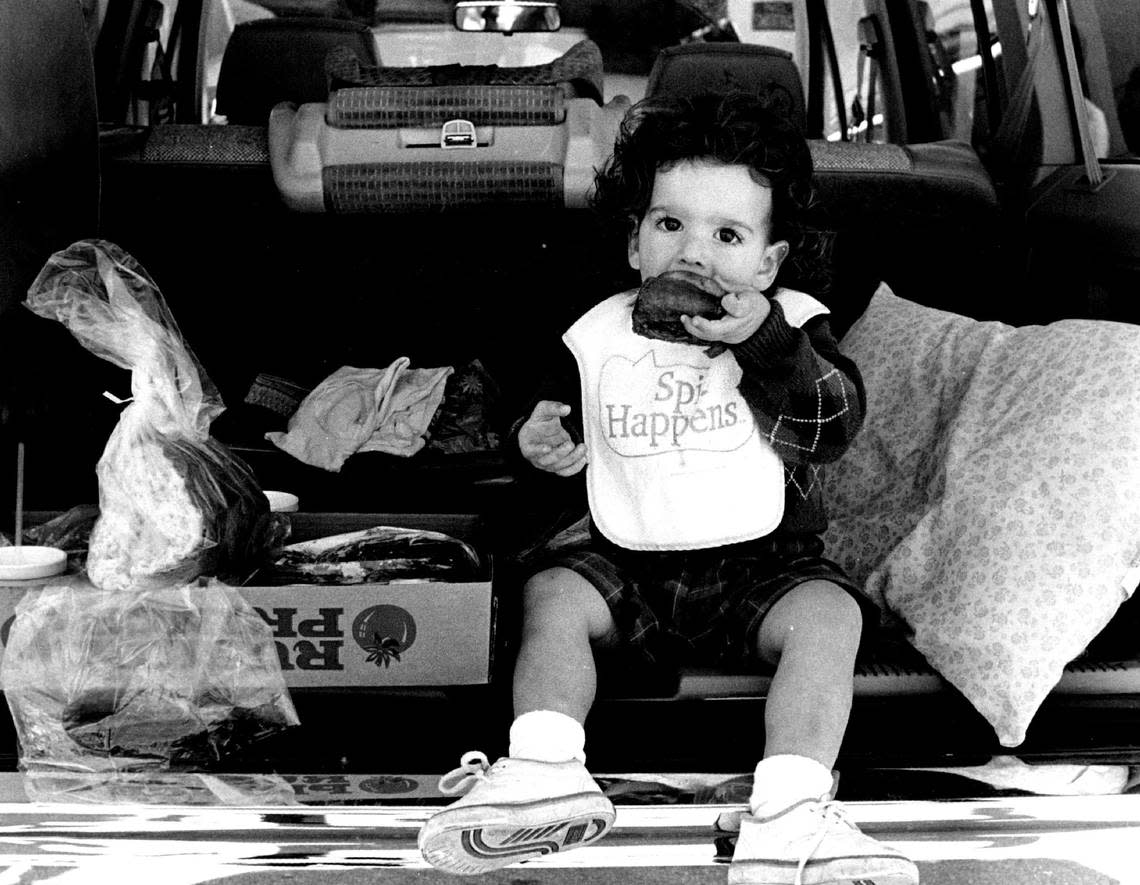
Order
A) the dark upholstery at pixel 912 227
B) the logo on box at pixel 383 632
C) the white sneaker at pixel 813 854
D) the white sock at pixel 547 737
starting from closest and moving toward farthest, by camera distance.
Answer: the white sneaker at pixel 813 854 → the white sock at pixel 547 737 → the logo on box at pixel 383 632 → the dark upholstery at pixel 912 227

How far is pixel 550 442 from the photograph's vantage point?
185cm

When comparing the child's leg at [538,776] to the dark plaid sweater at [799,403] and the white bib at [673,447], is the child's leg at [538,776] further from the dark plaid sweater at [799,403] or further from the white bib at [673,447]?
the dark plaid sweater at [799,403]

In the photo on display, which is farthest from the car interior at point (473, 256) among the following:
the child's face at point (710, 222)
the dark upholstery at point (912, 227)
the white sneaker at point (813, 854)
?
the white sneaker at point (813, 854)

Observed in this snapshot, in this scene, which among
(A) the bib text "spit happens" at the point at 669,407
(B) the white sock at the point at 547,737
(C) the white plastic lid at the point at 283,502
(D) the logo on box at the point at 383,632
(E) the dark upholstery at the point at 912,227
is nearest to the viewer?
(B) the white sock at the point at 547,737

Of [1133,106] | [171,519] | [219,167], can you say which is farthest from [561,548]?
[1133,106]

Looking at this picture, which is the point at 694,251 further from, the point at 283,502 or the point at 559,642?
the point at 283,502

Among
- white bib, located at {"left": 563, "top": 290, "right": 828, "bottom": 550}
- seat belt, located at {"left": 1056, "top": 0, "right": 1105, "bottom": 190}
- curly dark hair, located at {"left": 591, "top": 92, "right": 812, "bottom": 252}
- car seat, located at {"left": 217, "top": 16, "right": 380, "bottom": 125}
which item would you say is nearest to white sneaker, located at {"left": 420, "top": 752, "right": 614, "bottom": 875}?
white bib, located at {"left": 563, "top": 290, "right": 828, "bottom": 550}

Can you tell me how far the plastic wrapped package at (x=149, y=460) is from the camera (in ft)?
5.40

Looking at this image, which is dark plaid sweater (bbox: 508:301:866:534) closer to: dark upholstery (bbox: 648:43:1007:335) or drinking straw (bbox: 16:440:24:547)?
dark upholstery (bbox: 648:43:1007:335)

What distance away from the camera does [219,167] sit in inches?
90.5

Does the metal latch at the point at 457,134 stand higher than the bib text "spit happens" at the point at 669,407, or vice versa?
the metal latch at the point at 457,134

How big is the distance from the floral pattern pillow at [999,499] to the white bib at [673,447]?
226 mm

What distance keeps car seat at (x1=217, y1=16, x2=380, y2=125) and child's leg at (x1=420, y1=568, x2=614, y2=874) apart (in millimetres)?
1553

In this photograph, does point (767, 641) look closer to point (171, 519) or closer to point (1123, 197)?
point (171, 519)
